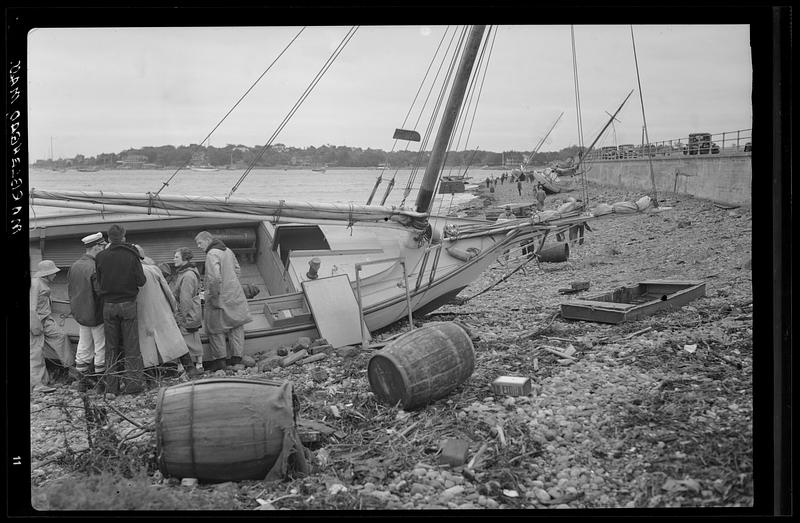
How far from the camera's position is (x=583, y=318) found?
916 cm

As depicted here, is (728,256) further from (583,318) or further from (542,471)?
(542,471)

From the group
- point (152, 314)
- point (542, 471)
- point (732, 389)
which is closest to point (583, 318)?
point (732, 389)

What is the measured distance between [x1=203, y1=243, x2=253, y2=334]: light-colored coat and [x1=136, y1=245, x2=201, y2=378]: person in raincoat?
1.49ft

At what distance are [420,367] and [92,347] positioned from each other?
3.76 m

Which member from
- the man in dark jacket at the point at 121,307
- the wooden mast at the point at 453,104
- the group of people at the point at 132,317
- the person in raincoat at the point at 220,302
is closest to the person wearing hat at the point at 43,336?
the group of people at the point at 132,317

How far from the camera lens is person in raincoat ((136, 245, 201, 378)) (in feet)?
24.3

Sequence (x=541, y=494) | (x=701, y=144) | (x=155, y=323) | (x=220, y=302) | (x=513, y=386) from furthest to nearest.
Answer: (x=701, y=144) < (x=220, y=302) < (x=155, y=323) < (x=513, y=386) < (x=541, y=494)

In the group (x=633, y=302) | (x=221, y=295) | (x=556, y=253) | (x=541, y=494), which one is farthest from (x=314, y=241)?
(x=556, y=253)

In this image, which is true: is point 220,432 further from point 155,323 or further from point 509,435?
point 155,323

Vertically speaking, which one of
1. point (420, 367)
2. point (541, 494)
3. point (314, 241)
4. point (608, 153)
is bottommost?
point (541, 494)

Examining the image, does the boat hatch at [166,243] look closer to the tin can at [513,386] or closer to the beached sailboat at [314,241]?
the beached sailboat at [314,241]

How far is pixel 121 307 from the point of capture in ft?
23.4

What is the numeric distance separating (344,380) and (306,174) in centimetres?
9848

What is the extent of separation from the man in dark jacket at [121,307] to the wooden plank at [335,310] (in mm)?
2329
